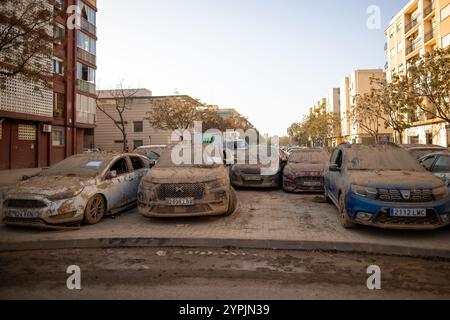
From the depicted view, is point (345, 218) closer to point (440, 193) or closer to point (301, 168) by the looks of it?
point (440, 193)

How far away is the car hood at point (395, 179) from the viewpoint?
554 cm

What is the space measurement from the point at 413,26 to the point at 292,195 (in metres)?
40.1

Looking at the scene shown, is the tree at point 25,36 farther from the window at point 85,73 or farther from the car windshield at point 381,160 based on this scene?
the window at point 85,73

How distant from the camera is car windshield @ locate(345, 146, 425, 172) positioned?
21.5 feet

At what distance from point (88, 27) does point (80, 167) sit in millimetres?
29333

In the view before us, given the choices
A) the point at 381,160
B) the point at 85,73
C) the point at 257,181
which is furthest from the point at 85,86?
the point at 381,160

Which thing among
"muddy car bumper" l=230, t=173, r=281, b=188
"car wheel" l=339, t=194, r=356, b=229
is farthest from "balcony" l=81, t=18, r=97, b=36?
"car wheel" l=339, t=194, r=356, b=229

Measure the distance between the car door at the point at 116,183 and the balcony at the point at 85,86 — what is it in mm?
25153

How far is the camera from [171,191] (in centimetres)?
643

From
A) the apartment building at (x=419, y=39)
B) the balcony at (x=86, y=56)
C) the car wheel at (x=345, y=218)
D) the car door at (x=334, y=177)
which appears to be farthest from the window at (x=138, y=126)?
the car wheel at (x=345, y=218)

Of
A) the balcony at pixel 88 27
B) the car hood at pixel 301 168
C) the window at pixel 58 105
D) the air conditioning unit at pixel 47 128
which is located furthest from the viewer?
the balcony at pixel 88 27
